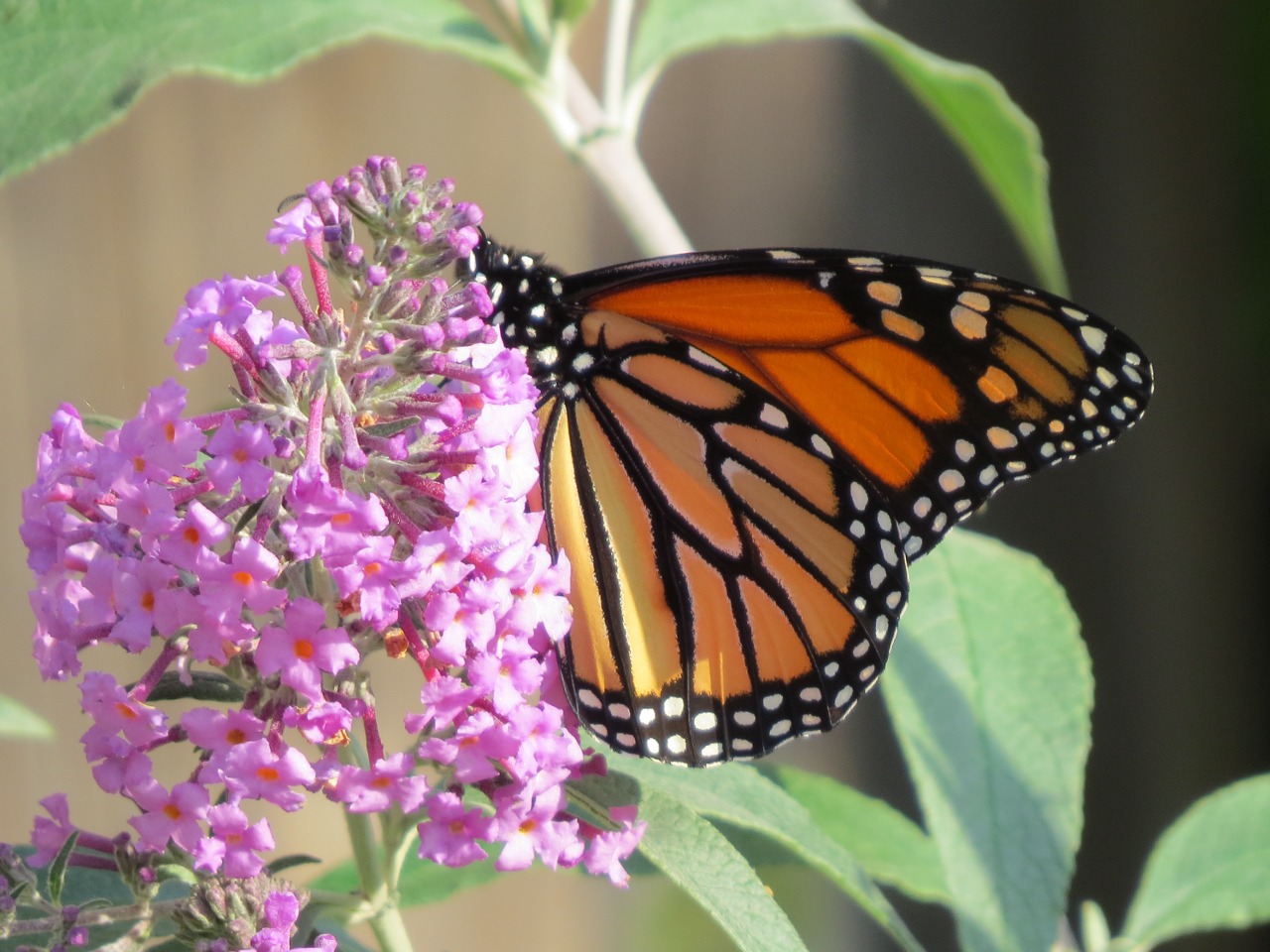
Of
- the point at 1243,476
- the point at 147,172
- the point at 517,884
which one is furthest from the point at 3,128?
the point at 1243,476

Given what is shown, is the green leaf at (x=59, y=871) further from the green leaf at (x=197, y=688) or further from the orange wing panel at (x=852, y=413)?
the orange wing panel at (x=852, y=413)

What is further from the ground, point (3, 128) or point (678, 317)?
point (3, 128)

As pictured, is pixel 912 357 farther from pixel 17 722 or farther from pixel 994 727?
pixel 17 722

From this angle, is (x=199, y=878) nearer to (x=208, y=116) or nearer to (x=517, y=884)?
(x=208, y=116)

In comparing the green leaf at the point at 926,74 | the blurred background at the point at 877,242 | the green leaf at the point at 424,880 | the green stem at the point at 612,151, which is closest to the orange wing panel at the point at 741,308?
the green stem at the point at 612,151

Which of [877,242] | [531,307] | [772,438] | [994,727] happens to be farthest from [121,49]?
[877,242]

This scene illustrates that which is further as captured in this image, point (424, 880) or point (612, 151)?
point (612, 151)
